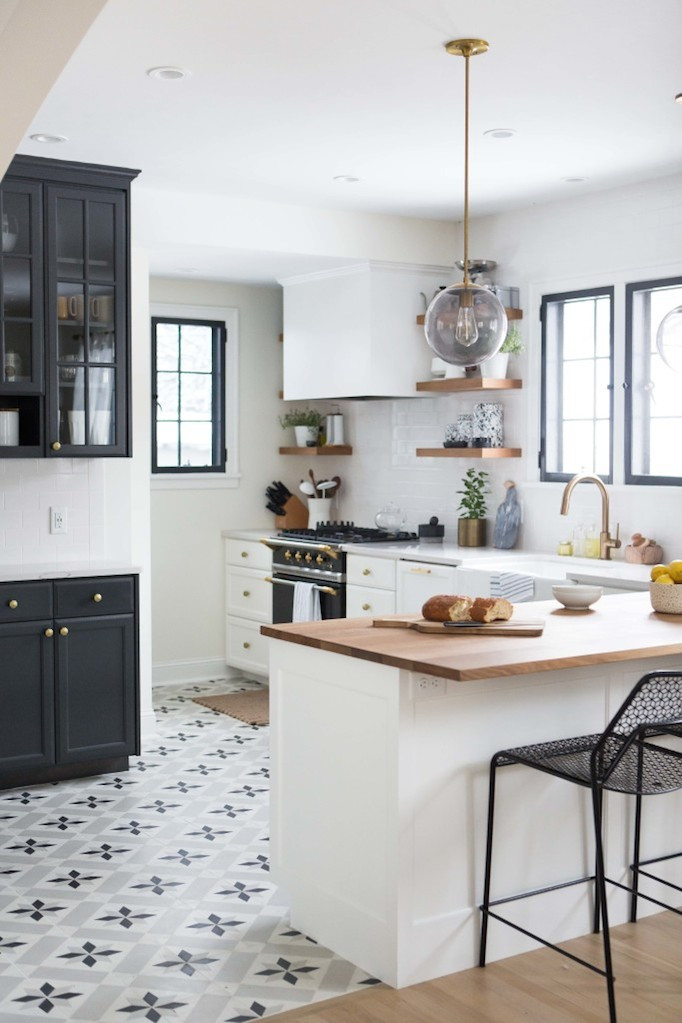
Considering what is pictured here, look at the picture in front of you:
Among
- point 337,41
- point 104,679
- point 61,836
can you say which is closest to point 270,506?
point 104,679

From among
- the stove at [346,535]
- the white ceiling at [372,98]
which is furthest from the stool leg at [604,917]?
the stove at [346,535]

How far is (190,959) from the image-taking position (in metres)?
3.45

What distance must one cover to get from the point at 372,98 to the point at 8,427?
2.14 meters

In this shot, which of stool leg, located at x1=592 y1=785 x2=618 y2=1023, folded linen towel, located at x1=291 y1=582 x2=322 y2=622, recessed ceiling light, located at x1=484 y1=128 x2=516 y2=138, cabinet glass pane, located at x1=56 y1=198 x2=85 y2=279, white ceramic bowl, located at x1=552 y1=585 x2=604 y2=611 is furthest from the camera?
folded linen towel, located at x1=291 y1=582 x2=322 y2=622

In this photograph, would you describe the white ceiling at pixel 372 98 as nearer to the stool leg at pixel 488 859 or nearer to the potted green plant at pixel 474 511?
the potted green plant at pixel 474 511

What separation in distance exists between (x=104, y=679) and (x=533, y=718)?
242 cm

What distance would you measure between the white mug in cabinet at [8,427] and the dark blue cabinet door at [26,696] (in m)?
0.81

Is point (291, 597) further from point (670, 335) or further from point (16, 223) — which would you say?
point (670, 335)

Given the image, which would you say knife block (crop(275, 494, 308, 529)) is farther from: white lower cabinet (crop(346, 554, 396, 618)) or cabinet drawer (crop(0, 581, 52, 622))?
cabinet drawer (crop(0, 581, 52, 622))

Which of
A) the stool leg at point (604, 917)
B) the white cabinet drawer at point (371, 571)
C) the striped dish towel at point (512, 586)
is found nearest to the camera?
the stool leg at point (604, 917)

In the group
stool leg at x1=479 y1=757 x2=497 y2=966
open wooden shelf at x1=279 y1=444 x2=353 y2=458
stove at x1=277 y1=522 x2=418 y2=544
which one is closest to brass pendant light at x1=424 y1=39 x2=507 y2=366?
stool leg at x1=479 y1=757 x2=497 y2=966

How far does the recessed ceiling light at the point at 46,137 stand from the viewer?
16.0ft

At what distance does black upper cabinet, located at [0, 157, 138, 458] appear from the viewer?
5.21 meters

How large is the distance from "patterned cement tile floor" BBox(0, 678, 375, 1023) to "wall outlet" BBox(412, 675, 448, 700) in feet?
2.70
